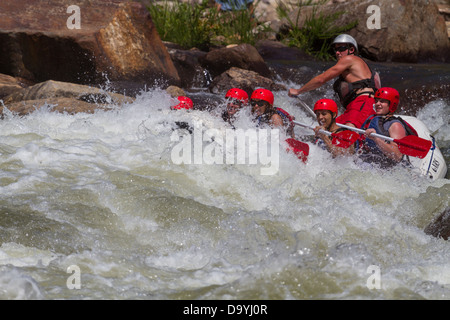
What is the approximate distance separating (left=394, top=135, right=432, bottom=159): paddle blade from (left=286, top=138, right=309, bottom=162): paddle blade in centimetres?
71

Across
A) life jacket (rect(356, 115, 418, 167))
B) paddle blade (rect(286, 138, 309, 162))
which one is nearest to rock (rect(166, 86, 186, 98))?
paddle blade (rect(286, 138, 309, 162))

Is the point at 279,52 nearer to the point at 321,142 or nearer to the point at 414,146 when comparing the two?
the point at 321,142

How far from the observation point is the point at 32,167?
4141mm

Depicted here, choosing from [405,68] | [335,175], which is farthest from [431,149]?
[405,68]

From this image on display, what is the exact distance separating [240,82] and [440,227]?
14.2ft

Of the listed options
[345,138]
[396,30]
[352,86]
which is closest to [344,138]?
[345,138]

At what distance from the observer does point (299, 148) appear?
4750 millimetres

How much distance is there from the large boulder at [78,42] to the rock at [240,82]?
2.32 ft

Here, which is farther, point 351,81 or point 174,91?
point 174,91

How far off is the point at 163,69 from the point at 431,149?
375 centimetres

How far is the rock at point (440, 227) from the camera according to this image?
351 centimetres

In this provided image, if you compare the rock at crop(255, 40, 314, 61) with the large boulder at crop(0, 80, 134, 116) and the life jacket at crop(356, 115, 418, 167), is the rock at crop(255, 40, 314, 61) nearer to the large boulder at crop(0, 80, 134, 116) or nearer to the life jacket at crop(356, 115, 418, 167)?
the large boulder at crop(0, 80, 134, 116)

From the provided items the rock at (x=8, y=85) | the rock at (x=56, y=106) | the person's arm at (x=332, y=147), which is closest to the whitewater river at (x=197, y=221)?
the person's arm at (x=332, y=147)

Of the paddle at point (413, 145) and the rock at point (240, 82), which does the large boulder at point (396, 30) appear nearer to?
the rock at point (240, 82)
